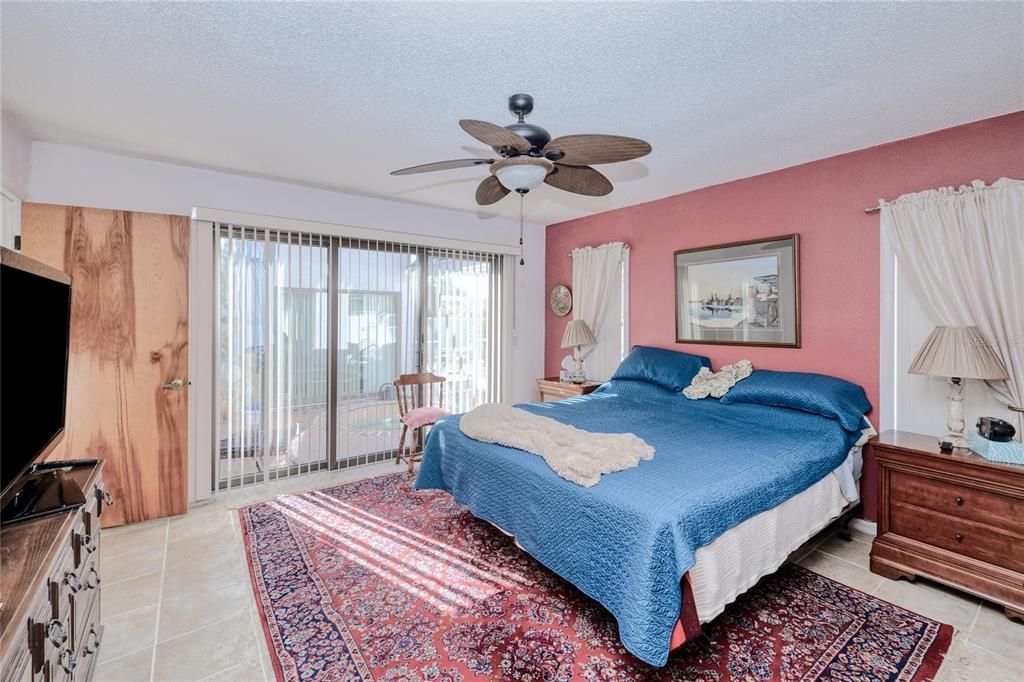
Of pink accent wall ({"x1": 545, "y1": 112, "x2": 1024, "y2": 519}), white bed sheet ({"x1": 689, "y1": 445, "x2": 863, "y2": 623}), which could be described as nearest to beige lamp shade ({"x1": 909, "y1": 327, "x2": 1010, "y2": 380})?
pink accent wall ({"x1": 545, "y1": 112, "x2": 1024, "y2": 519})

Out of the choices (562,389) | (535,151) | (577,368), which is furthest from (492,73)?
(577,368)

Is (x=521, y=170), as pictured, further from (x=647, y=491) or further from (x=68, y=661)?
(x=68, y=661)

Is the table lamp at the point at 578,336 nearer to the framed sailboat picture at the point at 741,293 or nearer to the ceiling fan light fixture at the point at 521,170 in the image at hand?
the framed sailboat picture at the point at 741,293

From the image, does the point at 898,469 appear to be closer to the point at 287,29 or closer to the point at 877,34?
the point at 877,34

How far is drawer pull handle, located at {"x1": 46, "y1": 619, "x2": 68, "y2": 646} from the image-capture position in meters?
1.08

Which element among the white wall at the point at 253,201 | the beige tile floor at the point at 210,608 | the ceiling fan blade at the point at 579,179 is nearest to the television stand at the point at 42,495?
the beige tile floor at the point at 210,608

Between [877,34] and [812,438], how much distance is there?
79.1 inches

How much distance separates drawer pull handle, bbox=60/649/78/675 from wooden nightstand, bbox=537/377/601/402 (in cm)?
381

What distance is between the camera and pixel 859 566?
→ 2.53 m

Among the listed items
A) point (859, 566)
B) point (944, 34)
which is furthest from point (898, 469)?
point (944, 34)

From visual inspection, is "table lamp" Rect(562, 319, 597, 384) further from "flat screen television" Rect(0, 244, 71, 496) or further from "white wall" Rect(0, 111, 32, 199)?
"white wall" Rect(0, 111, 32, 199)

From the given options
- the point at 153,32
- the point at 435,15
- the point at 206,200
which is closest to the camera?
the point at 435,15

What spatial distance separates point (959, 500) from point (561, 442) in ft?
6.74

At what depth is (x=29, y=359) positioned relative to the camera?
1292mm
